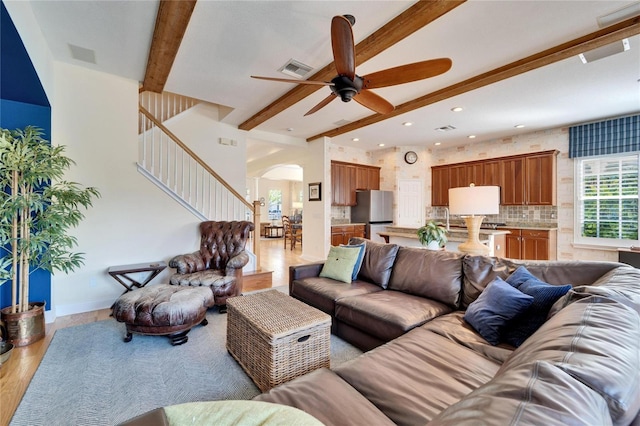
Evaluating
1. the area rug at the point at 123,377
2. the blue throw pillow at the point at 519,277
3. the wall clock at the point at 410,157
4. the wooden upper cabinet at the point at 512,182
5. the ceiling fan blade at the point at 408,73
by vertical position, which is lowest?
the area rug at the point at 123,377

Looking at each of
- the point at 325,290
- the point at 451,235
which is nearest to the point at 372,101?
the point at 325,290

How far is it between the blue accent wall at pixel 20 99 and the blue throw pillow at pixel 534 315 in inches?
153

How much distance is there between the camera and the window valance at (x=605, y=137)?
4539 millimetres

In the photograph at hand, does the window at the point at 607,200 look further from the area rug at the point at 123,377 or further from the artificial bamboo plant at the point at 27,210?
the artificial bamboo plant at the point at 27,210

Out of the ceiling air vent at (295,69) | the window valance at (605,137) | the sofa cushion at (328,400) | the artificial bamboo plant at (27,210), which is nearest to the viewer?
the sofa cushion at (328,400)

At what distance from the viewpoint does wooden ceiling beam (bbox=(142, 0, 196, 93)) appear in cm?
221

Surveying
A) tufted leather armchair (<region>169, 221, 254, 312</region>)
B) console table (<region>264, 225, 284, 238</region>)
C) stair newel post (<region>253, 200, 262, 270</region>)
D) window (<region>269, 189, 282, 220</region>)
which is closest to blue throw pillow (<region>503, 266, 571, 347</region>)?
tufted leather armchair (<region>169, 221, 254, 312</region>)

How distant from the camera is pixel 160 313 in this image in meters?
2.33

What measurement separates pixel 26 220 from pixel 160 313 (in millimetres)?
1514

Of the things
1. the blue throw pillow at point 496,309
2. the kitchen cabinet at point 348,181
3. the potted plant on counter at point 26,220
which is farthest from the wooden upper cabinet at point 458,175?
the potted plant on counter at point 26,220

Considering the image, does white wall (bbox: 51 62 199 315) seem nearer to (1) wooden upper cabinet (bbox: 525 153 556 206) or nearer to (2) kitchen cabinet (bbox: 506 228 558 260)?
(2) kitchen cabinet (bbox: 506 228 558 260)

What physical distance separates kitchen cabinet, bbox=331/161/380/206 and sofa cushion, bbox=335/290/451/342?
4200 mm

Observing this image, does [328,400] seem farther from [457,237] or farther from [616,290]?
[457,237]

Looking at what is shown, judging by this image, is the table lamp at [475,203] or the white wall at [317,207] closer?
the table lamp at [475,203]
